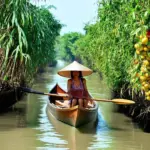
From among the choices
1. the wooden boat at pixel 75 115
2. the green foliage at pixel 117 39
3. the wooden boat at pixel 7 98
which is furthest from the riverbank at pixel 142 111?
the wooden boat at pixel 7 98

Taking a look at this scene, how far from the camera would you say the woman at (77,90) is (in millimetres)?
8266

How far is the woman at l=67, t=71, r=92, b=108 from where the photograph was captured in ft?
27.1

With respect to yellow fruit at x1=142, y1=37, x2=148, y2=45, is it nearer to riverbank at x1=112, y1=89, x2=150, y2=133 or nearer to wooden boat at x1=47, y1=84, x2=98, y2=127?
riverbank at x1=112, y1=89, x2=150, y2=133

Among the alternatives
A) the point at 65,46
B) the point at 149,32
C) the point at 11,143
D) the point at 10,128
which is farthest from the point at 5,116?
the point at 65,46

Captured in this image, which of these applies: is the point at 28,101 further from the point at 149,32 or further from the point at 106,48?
the point at 149,32

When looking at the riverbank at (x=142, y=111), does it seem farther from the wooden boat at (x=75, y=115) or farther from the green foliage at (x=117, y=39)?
the wooden boat at (x=75, y=115)

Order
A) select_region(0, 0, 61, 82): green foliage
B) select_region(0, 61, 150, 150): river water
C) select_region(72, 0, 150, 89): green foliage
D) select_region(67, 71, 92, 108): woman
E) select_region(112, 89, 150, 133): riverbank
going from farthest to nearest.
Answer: select_region(67, 71, 92, 108): woman → select_region(0, 0, 61, 82): green foliage → select_region(112, 89, 150, 133): riverbank → select_region(72, 0, 150, 89): green foliage → select_region(0, 61, 150, 150): river water

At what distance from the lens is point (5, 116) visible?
930 cm

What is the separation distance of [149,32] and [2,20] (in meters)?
6.09

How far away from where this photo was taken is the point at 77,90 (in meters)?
8.41

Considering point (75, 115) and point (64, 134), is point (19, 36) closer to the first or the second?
point (75, 115)

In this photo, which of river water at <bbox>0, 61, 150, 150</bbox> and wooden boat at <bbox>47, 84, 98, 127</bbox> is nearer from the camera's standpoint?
river water at <bbox>0, 61, 150, 150</bbox>

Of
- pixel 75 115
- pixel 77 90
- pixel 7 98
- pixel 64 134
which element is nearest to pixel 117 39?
pixel 77 90

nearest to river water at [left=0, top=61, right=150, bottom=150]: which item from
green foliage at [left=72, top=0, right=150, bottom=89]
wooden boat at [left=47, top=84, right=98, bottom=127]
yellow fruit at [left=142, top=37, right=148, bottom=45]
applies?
wooden boat at [left=47, top=84, right=98, bottom=127]
